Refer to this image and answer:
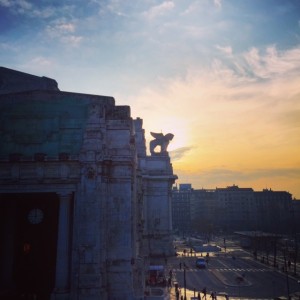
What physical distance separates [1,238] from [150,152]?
40.1 meters

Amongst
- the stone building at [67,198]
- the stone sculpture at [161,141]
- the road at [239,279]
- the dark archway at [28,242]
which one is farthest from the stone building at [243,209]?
the stone building at [67,198]

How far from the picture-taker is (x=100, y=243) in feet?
94.4

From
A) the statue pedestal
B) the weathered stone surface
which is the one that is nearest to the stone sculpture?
the statue pedestal

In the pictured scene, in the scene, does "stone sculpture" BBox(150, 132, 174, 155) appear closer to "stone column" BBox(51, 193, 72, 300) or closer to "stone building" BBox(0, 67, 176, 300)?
"stone building" BBox(0, 67, 176, 300)

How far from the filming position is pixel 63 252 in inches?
1129

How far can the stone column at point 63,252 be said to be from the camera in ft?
91.6

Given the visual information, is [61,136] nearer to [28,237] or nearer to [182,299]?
[28,237]

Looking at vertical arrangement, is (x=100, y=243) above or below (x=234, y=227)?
above

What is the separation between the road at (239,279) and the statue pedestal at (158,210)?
3954 mm

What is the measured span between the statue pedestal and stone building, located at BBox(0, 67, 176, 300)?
1237 inches

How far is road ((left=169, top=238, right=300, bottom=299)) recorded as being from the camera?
1832 inches

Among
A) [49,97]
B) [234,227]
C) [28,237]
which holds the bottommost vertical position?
[234,227]

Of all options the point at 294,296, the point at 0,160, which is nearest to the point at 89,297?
the point at 0,160

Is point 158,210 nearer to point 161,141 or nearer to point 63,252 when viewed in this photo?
point 161,141
